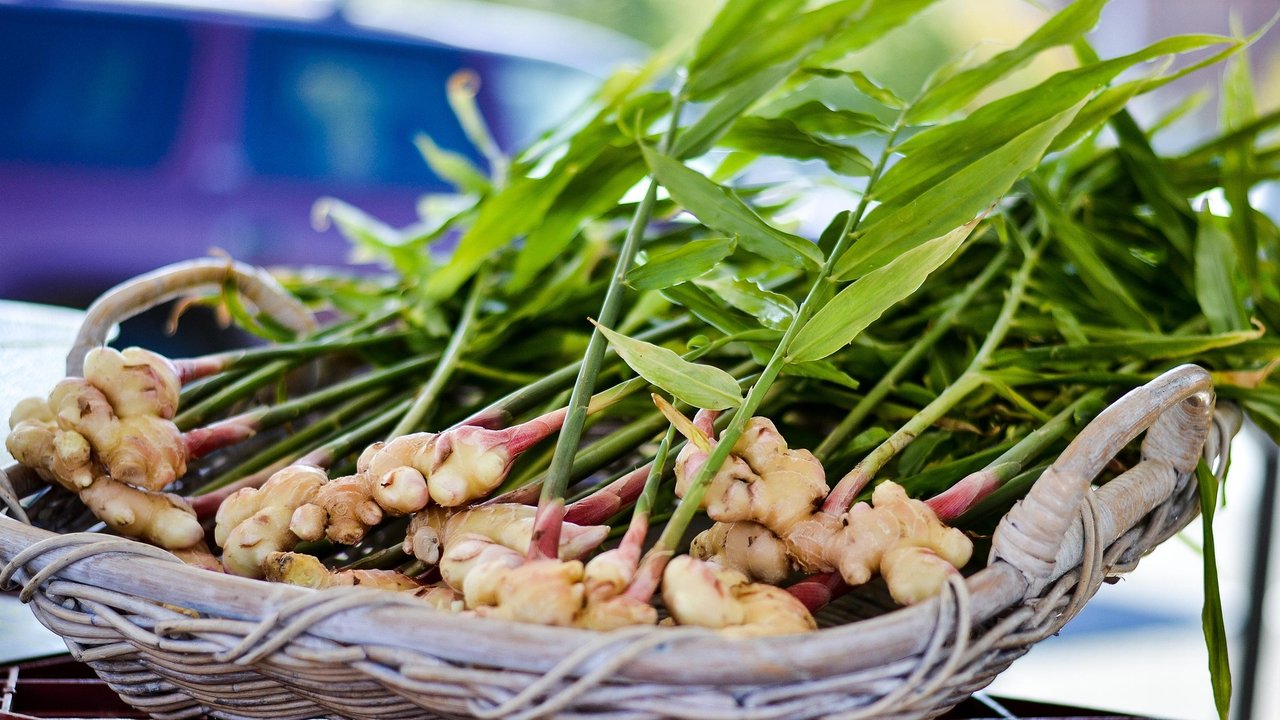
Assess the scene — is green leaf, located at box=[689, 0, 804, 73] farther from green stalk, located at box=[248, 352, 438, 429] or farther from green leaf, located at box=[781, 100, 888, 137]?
green stalk, located at box=[248, 352, 438, 429]

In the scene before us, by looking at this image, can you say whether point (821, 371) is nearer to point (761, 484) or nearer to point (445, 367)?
point (761, 484)

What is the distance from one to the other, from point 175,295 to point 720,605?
72 cm

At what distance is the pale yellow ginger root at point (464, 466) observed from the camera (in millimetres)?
615

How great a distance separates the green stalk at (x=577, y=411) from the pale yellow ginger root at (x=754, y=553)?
106 millimetres

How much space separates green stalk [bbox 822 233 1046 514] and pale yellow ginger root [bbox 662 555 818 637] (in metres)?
0.10

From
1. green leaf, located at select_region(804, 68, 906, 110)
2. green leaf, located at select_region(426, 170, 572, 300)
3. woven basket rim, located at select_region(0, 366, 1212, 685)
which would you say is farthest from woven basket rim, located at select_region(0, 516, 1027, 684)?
green leaf, located at select_region(426, 170, 572, 300)

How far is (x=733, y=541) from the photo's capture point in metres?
0.62

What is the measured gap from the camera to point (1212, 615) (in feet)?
2.30

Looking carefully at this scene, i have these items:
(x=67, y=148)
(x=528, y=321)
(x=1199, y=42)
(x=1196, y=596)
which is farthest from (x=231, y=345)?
(x=1196, y=596)

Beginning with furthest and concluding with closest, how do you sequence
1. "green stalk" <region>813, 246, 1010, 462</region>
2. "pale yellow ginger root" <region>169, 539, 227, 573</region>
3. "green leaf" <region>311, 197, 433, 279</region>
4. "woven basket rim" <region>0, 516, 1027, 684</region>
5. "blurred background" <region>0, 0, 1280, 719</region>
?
"blurred background" <region>0, 0, 1280, 719</region>
"green leaf" <region>311, 197, 433, 279</region>
"green stalk" <region>813, 246, 1010, 462</region>
"pale yellow ginger root" <region>169, 539, 227, 573</region>
"woven basket rim" <region>0, 516, 1027, 684</region>

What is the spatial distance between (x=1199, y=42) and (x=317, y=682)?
82 cm

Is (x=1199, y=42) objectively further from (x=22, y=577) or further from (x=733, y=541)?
(x=22, y=577)

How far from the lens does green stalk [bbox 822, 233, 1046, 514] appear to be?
629 mm

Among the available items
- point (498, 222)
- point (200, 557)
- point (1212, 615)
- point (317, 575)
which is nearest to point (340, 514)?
point (317, 575)
